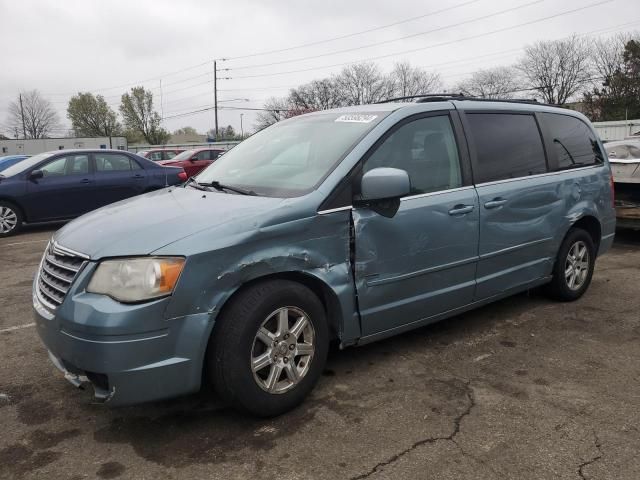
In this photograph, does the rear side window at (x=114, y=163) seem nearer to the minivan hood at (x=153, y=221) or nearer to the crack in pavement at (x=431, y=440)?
the minivan hood at (x=153, y=221)

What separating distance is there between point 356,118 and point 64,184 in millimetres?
7877

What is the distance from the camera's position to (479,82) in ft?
207

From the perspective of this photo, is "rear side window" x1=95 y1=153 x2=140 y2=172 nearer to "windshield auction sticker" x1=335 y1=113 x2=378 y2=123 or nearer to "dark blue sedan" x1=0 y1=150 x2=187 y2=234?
"dark blue sedan" x1=0 y1=150 x2=187 y2=234

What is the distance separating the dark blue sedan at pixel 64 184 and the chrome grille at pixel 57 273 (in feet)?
21.0

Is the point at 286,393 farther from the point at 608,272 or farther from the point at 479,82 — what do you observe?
the point at 479,82

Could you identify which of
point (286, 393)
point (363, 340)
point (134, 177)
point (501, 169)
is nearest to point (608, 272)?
point (501, 169)

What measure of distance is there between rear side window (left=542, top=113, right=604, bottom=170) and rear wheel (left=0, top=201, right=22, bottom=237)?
8801 mm

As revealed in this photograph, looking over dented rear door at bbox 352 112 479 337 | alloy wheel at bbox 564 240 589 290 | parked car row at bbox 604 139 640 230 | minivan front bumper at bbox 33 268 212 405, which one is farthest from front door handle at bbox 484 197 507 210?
parked car row at bbox 604 139 640 230

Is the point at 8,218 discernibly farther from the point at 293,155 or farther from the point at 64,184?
the point at 293,155

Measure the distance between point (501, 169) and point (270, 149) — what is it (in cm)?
177

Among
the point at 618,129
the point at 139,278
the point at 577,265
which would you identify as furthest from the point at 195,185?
the point at 618,129

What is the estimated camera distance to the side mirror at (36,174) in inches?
380

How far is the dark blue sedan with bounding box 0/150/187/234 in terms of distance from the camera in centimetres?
953

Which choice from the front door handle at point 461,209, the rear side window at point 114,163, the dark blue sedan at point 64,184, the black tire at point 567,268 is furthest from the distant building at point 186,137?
the front door handle at point 461,209
